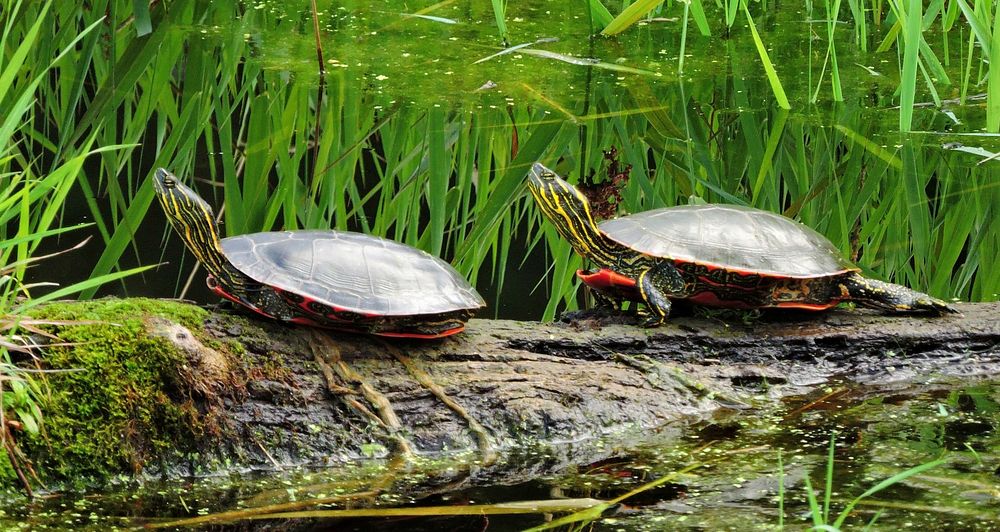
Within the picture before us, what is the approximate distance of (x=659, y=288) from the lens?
3270 mm

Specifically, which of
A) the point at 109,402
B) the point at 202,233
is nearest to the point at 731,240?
the point at 202,233

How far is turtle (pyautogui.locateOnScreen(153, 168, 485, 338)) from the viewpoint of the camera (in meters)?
2.77

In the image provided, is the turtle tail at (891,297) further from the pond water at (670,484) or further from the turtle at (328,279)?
the turtle at (328,279)

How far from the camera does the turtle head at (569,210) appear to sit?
3.44 meters

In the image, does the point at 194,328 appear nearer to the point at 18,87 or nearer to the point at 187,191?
the point at 187,191

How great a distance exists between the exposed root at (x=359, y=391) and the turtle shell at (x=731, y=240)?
38.6 inches

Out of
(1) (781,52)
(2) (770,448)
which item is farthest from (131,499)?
(1) (781,52)

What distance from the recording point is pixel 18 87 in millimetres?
5387

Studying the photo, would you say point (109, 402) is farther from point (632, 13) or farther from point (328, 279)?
point (632, 13)

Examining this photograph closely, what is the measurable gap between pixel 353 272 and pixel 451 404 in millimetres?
420

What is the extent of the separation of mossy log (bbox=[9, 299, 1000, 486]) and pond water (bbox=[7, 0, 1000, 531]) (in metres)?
0.09

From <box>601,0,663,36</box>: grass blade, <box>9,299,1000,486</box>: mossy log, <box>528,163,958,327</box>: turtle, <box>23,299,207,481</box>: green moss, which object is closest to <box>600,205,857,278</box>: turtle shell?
<box>528,163,958,327</box>: turtle

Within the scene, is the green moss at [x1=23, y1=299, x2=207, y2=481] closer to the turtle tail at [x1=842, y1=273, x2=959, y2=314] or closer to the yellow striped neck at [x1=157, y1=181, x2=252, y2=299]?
the yellow striped neck at [x1=157, y1=181, x2=252, y2=299]

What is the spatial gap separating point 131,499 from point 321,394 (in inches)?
20.2
